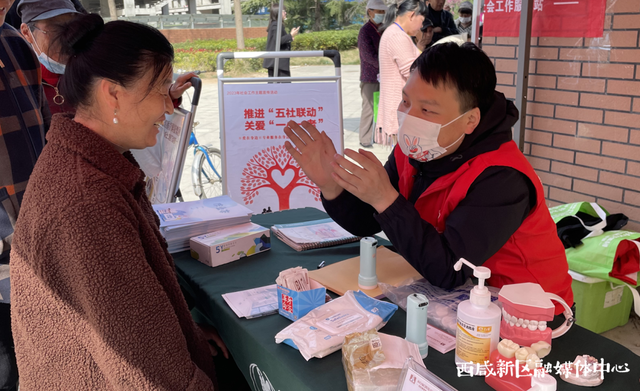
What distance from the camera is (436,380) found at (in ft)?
2.73

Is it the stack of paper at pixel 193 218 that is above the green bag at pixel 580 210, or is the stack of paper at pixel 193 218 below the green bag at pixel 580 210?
above

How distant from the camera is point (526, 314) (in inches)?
39.4

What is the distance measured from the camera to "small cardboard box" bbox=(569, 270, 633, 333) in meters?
2.49

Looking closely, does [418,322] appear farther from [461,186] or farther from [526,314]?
[461,186]

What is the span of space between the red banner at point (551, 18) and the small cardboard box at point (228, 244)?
228cm

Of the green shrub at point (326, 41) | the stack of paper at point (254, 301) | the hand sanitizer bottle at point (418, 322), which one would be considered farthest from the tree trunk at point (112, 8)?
the hand sanitizer bottle at point (418, 322)

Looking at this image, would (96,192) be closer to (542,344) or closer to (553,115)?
(542,344)

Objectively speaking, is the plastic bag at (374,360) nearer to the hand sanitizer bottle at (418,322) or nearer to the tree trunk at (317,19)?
the hand sanitizer bottle at (418,322)

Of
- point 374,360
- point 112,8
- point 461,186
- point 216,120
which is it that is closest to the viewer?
point 374,360

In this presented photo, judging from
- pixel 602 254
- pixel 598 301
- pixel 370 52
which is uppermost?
pixel 370 52

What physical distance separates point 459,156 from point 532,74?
2.11 m

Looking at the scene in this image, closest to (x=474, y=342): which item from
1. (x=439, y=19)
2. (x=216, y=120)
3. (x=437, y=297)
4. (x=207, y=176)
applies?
(x=437, y=297)

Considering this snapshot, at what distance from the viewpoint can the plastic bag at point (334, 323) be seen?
1.11 metres

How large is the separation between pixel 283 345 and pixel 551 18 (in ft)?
9.04
